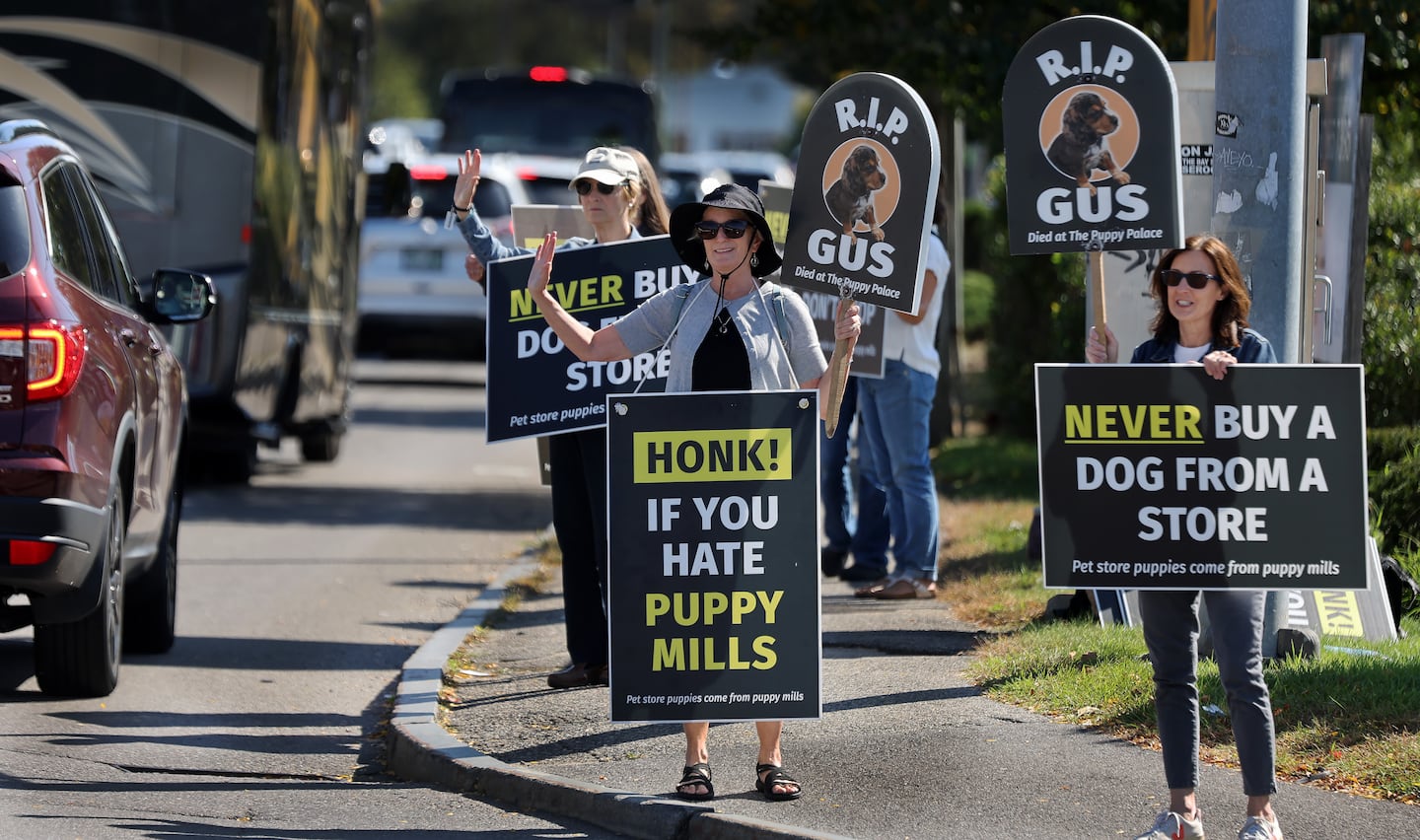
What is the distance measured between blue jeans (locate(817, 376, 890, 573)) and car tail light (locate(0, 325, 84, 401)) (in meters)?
4.18

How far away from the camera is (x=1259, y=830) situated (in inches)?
216

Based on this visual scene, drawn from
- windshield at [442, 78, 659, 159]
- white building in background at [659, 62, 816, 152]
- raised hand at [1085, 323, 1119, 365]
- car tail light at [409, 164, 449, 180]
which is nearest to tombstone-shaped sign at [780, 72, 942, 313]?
raised hand at [1085, 323, 1119, 365]

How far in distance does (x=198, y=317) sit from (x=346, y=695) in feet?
5.39

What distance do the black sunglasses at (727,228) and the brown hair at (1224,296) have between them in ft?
4.00

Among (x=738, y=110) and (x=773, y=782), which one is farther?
(x=738, y=110)

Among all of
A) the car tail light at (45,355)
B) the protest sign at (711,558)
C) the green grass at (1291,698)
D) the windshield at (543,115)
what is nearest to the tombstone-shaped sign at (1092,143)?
the protest sign at (711,558)

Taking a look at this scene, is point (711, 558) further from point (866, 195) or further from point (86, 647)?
point (86, 647)

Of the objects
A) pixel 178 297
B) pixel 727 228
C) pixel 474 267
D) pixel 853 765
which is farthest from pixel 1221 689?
pixel 178 297

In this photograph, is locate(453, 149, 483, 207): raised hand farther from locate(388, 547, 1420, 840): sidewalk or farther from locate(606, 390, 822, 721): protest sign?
locate(388, 547, 1420, 840): sidewalk

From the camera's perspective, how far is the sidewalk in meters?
5.90

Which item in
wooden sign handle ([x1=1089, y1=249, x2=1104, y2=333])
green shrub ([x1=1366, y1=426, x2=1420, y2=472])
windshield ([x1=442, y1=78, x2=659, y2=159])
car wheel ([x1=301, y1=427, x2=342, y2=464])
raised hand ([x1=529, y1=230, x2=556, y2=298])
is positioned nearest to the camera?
wooden sign handle ([x1=1089, y1=249, x2=1104, y2=333])

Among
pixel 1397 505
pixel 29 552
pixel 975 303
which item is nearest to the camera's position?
pixel 29 552

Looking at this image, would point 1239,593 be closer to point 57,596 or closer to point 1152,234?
point 1152,234

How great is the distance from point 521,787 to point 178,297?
9.80ft
